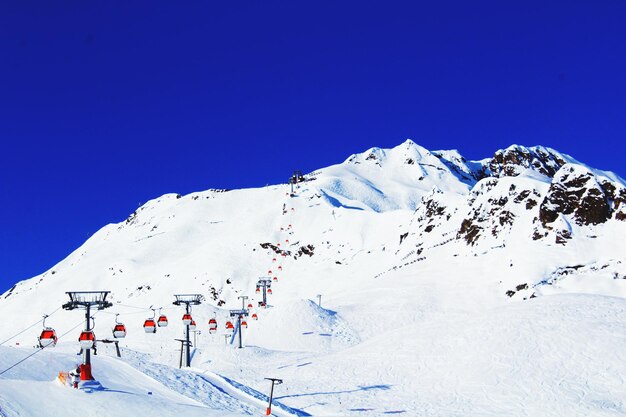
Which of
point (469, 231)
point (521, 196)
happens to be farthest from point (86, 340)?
point (521, 196)

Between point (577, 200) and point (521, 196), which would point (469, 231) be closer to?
point (521, 196)

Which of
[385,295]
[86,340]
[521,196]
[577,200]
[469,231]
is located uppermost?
[521,196]

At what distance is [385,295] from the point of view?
65.5 m

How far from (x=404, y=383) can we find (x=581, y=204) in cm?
4824

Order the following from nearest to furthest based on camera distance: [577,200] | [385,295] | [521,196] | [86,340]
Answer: [86,340], [385,295], [577,200], [521,196]

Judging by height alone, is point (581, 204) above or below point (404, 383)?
above

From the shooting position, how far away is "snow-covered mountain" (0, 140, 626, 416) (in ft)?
96.8

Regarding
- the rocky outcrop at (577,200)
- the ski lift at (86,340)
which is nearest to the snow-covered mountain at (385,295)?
the rocky outcrop at (577,200)

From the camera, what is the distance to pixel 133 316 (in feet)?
234

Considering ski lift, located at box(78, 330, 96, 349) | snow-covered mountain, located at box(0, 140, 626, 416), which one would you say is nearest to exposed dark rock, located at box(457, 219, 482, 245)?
snow-covered mountain, located at box(0, 140, 626, 416)

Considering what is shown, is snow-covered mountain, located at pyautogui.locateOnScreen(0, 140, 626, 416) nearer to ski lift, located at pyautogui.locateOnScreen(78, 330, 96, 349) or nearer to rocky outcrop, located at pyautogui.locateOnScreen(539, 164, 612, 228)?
rocky outcrop, located at pyautogui.locateOnScreen(539, 164, 612, 228)

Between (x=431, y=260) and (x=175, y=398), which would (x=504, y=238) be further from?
(x=175, y=398)

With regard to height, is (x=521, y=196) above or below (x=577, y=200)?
above

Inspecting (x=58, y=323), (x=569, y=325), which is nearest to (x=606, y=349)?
(x=569, y=325)
